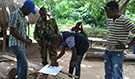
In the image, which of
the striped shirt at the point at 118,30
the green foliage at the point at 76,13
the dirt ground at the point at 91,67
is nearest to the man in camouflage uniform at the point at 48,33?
the striped shirt at the point at 118,30

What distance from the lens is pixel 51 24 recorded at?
626 centimetres

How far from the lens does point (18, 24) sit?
5531mm

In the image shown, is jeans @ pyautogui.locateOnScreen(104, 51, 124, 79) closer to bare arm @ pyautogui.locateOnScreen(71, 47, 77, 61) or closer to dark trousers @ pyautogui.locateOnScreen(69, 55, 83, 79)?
bare arm @ pyautogui.locateOnScreen(71, 47, 77, 61)

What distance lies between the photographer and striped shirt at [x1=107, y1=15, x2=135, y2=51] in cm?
497

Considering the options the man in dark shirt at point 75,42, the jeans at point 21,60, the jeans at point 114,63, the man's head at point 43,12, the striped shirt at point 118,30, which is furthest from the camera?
the man in dark shirt at point 75,42

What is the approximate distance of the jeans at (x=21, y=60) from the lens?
563 cm

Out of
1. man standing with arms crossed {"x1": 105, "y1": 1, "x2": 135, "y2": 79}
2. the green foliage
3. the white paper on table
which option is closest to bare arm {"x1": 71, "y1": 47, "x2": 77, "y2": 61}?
the white paper on table

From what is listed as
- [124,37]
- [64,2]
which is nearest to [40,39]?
[124,37]

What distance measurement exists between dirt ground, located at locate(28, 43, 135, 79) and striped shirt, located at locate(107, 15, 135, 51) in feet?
9.76

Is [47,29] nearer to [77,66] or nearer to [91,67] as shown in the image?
[77,66]

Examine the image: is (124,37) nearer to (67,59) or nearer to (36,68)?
(36,68)

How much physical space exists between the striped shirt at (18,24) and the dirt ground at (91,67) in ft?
9.00

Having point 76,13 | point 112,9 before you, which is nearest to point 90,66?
point 112,9

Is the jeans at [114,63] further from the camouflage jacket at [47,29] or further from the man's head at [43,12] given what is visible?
the man's head at [43,12]
